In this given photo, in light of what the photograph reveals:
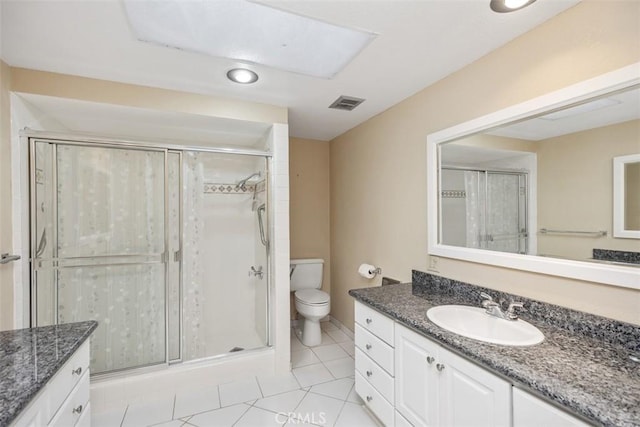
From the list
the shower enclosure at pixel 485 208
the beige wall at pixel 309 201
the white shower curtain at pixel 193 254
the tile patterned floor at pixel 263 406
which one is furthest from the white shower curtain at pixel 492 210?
the white shower curtain at pixel 193 254

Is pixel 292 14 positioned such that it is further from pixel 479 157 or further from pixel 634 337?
pixel 634 337

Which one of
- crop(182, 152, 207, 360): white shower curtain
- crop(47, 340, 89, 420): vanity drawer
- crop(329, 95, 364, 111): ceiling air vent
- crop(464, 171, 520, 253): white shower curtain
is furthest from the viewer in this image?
crop(182, 152, 207, 360): white shower curtain

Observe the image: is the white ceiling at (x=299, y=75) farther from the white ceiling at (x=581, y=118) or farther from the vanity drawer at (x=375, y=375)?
the vanity drawer at (x=375, y=375)

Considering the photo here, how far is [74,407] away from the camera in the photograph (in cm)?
113

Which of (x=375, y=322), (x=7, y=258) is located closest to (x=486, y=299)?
(x=375, y=322)

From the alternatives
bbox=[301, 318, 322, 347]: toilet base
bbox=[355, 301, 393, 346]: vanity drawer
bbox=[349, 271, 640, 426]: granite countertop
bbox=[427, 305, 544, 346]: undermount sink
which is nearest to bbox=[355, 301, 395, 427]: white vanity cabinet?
bbox=[355, 301, 393, 346]: vanity drawer

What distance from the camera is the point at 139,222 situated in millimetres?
2246

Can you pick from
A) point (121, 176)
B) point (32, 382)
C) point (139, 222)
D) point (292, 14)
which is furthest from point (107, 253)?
point (292, 14)

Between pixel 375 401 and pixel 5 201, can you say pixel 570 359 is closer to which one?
pixel 375 401

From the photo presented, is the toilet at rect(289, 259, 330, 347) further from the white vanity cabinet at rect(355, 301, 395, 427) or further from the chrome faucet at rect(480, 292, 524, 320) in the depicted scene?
the chrome faucet at rect(480, 292, 524, 320)

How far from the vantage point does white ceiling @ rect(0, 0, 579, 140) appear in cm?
125

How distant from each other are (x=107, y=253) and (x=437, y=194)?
2587 millimetres

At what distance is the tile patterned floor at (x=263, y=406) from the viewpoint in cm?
179

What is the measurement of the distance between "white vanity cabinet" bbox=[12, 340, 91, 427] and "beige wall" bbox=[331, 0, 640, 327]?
6.75 feet
